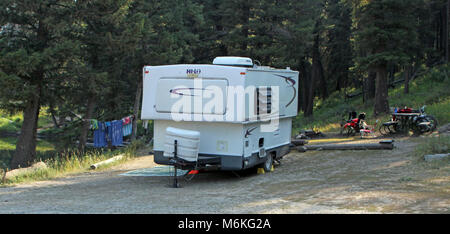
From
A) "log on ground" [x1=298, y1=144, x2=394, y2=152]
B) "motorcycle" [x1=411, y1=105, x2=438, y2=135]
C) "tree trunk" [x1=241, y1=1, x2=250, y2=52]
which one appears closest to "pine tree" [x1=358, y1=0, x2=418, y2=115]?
"motorcycle" [x1=411, y1=105, x2=438, y2=135]

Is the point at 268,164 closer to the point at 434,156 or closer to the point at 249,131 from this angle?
the point at 249,131

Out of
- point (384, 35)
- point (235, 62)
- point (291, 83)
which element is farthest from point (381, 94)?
point (235, 62)

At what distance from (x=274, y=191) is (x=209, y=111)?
244 cm

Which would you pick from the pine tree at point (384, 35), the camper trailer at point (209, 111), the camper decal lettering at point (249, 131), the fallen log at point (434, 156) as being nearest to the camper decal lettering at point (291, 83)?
the camper trailer at point (209, 111)

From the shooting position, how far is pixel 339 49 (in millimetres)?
45938

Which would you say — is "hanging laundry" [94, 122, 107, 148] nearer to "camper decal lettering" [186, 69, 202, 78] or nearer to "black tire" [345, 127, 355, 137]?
"black tire" [345, 127, 355, 137]

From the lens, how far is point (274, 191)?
10.2 metres

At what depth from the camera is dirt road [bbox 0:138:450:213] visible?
27.0 feet

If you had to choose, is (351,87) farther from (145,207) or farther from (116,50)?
(145,207)

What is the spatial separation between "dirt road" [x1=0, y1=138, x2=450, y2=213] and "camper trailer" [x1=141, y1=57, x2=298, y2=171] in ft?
2.50

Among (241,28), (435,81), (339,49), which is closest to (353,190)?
(241,28)

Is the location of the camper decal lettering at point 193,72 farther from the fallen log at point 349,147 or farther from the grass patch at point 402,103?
the grass patch at point 402,103

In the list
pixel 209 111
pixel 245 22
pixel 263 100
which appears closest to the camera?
pixel 209 111

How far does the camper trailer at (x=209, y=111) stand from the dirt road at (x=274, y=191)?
2.50 ft
